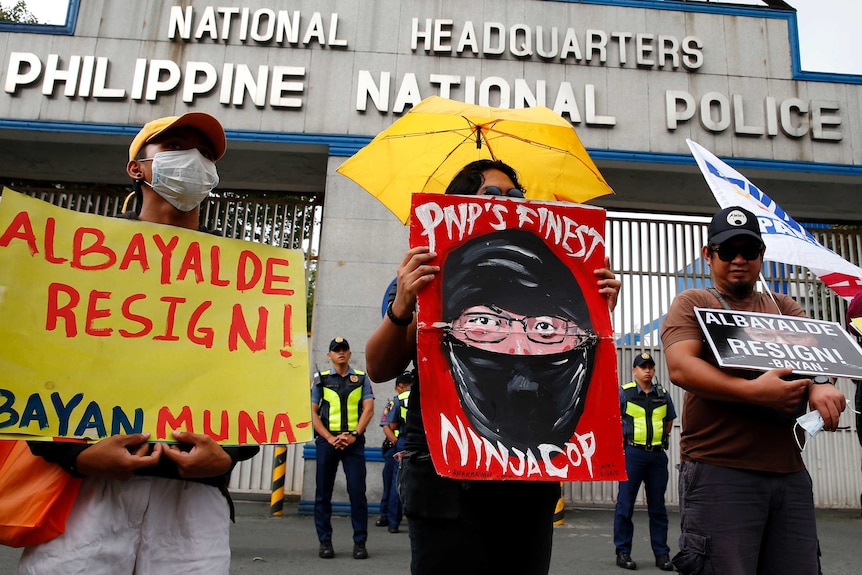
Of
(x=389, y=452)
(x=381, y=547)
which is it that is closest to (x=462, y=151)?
(x=381, y=547)

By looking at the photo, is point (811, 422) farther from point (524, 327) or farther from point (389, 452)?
point (389, 452)

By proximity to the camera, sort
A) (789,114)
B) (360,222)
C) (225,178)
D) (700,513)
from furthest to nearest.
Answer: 1. (225,178)
2. (789,114)
3. (360,222)
4. (700,513)

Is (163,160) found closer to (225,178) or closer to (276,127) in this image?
(276,127)

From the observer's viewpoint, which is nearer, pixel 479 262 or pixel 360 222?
pixel 479 262

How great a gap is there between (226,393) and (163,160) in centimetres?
77

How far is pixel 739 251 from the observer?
2721 mm

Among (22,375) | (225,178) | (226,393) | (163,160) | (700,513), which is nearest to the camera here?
(22,375)

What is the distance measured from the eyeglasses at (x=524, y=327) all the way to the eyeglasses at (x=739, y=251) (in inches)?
38.1

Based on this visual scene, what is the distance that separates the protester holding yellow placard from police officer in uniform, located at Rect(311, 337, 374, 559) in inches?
174

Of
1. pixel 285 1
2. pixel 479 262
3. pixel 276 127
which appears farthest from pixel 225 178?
pixel 479 262

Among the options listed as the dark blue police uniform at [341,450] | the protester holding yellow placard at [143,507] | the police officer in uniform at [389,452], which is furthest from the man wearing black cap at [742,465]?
the police officer in uniform at [389,452]

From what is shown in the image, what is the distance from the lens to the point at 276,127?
9438mm

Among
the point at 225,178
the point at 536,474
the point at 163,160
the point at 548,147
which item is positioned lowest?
the point at 536,474

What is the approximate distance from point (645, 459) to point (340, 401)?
3080 millimetres
